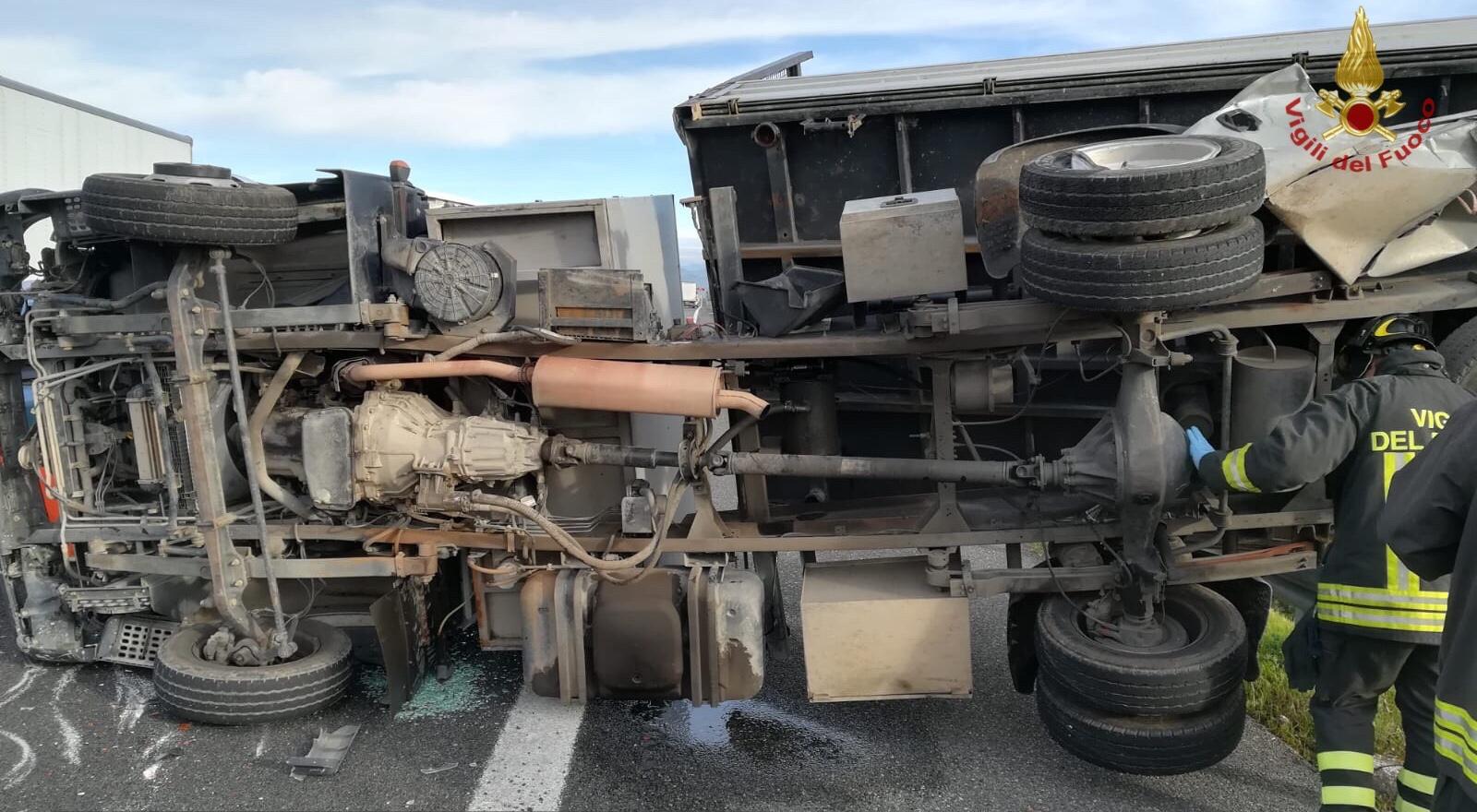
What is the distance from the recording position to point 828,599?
12.4 feet

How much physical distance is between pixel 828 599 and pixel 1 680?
14.1 feet

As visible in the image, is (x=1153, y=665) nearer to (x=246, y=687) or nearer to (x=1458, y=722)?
(x=1458, y=722)

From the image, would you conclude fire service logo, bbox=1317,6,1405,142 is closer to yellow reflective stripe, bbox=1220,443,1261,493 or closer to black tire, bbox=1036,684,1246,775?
yellow reflective stripe, bbox=1220,443,1261,493

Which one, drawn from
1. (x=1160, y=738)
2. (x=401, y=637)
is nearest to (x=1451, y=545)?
(x=1160, y=738)

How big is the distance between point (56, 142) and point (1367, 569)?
42.5 feet

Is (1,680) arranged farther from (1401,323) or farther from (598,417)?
(1401,323)

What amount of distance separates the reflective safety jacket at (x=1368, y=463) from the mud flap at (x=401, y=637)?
137 inches

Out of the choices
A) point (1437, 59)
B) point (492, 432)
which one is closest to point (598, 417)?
point (492, 432)

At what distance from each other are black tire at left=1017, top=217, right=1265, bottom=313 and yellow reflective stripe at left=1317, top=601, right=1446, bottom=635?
1176 millimetres

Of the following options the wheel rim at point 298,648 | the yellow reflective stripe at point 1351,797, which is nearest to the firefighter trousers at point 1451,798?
the yellow reflective stripe at point 1351,797

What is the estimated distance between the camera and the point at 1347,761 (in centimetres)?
315

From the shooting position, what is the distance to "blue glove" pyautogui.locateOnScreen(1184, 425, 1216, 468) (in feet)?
11.3

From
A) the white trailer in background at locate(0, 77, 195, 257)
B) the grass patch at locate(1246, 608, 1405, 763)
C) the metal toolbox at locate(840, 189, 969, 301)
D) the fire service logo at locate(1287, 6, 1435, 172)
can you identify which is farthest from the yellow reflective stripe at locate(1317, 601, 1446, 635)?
the white trailer in background at locate(0, 77, 195, 257)

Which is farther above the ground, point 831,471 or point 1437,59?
point 1437,59
